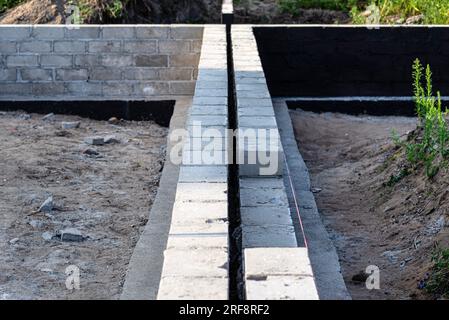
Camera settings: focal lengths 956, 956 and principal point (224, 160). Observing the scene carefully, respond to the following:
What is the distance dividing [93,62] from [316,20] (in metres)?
4.18

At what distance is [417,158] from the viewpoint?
627cm

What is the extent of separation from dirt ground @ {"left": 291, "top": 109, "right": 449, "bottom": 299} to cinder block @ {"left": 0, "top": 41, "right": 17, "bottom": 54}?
115 inches

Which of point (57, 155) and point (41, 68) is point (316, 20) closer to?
point (41, 68)

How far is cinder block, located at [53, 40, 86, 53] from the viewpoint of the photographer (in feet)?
29.7

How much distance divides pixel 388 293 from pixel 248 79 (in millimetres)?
2747

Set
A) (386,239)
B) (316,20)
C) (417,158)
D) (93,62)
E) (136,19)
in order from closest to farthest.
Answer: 1. (386,239)
2. (417,158)
3. (93,62)
4. (136,19)
5. (316,20)

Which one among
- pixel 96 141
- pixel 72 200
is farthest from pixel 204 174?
pixel 96 141

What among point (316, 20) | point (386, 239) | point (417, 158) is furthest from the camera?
point (316, 20)

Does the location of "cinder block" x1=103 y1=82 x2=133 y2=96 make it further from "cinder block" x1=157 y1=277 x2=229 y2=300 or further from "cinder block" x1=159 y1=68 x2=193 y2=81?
"cinder block" x1=157 y1=277 x2=229 y2=300

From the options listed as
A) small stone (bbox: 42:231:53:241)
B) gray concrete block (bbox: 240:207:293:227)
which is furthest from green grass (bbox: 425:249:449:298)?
small stone (bbox: 42:231:53:241)

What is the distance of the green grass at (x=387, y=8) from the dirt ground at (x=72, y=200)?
3533mm

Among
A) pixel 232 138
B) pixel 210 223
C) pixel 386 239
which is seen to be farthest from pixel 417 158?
pixel 210 223

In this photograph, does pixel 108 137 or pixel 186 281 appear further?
pixel 108 137

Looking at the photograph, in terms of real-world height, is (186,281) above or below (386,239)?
above
